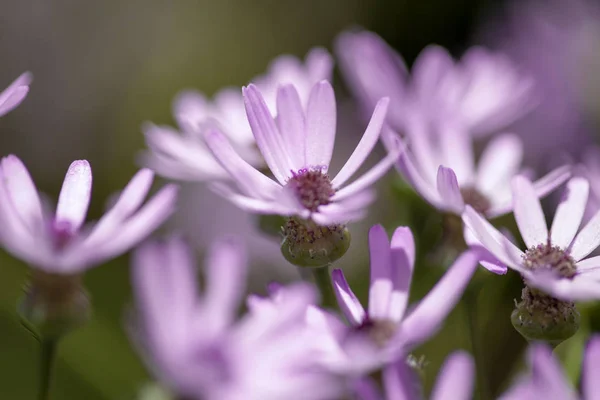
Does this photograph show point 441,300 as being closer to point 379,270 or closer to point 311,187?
point 379,270

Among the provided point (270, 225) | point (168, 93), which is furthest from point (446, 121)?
point (168, 93)

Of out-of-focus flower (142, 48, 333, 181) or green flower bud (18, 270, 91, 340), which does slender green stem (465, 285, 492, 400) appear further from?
green flower bud (18, 270, 91, 340)

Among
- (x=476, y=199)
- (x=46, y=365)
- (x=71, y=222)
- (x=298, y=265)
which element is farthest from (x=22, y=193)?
(x=476, y=199)

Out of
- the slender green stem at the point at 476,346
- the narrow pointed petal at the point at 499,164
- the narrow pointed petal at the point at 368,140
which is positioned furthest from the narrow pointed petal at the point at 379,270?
the narrow pointed petal at the point at 499,164

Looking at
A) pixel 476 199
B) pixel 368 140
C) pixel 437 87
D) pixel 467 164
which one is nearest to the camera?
pixel 368 140

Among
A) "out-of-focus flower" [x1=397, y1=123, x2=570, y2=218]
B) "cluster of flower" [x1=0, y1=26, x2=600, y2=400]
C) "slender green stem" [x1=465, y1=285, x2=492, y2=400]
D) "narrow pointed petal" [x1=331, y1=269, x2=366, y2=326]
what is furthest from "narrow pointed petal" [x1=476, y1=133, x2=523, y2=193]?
"narrow pointed petal" [x1=331, y1=269, x2=366, y2=326]

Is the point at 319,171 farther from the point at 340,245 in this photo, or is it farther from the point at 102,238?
the point at 102,238
